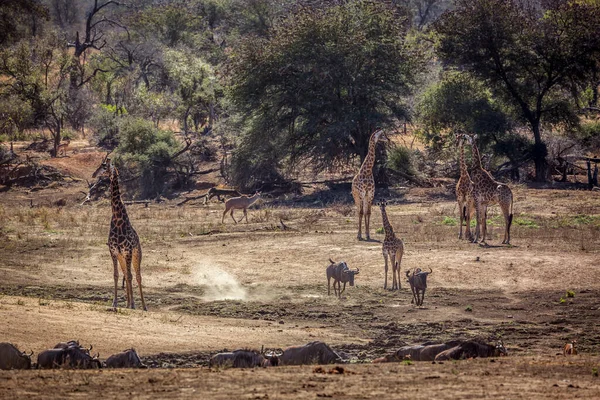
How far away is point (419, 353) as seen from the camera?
12672 millimetres

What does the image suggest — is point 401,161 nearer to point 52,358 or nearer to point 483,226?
point 483,226

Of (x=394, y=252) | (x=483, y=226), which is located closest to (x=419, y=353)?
(x=394, y=252)

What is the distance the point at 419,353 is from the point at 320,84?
2687 cm

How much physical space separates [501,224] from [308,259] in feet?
24.4

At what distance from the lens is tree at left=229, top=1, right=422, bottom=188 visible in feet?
126

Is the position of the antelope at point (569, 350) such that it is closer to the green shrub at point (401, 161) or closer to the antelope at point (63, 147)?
the green shrub at point (401, 161)

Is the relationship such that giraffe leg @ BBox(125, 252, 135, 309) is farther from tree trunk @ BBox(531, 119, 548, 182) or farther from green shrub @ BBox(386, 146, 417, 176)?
tree trunk @ BBox(531, 119, 548, 182)

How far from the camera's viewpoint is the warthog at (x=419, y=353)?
12555 mm

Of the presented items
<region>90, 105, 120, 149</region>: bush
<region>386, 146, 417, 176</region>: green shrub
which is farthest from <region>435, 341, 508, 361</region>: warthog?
<region>90, 105, 120, 149</region>: bush

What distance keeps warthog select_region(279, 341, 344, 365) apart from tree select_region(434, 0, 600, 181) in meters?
27.3

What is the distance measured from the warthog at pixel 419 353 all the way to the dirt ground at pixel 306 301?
728 mm

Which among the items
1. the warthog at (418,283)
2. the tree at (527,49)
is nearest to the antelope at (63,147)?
the tree at (527,49)

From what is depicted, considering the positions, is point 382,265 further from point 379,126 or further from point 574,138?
point 574,138

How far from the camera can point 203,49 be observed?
2554 inches
